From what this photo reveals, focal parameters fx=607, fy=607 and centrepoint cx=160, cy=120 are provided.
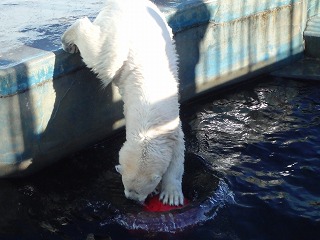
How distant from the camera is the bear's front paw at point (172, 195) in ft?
16.6

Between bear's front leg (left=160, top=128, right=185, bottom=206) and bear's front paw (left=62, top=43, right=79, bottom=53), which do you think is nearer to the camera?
bear's front leg (left=160, top=128, right=185, bottom=206)

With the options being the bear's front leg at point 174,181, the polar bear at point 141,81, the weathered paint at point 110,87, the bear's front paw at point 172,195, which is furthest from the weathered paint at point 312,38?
the bear's front paw at point 172,195

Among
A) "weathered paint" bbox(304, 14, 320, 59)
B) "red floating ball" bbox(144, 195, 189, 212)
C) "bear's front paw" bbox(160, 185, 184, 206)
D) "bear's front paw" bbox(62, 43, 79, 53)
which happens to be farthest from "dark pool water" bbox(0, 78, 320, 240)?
"weathered paint" bbox(304, 14, 320, 59)

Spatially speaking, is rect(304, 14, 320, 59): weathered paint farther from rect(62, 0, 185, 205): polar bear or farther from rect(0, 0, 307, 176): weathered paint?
rect(62, 0, 185, 205): polar bear

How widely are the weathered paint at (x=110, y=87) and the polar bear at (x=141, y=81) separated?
383mm

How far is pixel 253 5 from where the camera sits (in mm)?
7629

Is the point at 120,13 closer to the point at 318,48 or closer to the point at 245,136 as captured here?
the point at 245,136

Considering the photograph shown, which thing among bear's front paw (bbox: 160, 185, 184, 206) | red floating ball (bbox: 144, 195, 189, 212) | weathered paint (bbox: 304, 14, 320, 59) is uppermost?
weathered paint (bbox: 304, 14, 320, 59)

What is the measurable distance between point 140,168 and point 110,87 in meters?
1.69

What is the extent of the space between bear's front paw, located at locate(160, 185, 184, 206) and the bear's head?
0.31 meters

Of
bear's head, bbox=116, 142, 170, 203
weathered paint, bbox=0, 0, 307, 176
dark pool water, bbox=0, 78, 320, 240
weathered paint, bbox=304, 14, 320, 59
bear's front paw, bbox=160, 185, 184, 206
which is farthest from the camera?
weathered paint, bbox=304, 14, 320, 59

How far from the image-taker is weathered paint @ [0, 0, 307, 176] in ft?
17.7

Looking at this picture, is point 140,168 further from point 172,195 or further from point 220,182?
point 220,182

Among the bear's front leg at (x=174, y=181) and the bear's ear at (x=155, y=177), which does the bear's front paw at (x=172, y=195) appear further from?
the bear's ear at (x=155, y=177)
